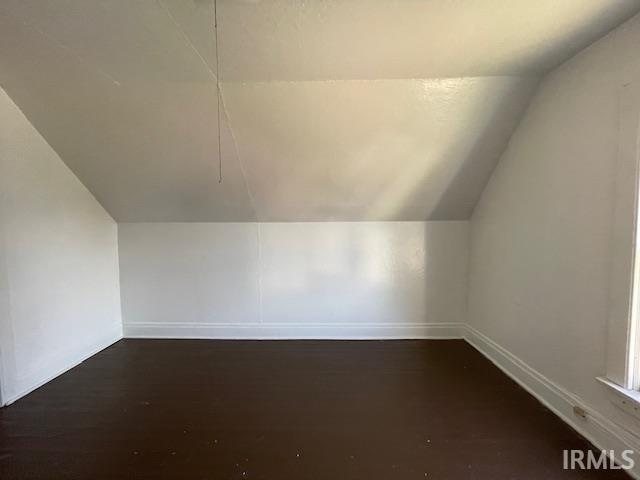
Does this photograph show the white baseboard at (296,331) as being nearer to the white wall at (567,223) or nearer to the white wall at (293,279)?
the white wall at (293,279)

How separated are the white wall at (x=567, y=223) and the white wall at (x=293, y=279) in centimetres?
67

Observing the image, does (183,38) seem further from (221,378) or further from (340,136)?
(221,378)

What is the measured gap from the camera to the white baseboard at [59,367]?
Answer: 1.96 metres

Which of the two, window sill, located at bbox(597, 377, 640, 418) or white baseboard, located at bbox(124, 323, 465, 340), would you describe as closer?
window sill, located at bbox(597, 377, 640, 418)

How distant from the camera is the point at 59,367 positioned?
2.26 metres

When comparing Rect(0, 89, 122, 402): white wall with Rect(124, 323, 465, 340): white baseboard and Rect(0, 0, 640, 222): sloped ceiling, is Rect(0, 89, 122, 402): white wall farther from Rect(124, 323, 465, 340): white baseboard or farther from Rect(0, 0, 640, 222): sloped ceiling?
Rect(124, 323, 465, 340): white baseboard

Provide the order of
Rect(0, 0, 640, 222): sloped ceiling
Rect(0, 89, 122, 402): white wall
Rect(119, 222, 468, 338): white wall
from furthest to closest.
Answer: Rect(119, 222, 468, 338): white wall, Rect(0, 89, 122, 402): white wall, Rect(0, 0, 640, 222): sloped ceiling

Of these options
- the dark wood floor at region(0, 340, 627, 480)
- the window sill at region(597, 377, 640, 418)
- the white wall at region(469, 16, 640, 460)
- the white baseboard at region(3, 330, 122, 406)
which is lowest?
the dark wood floor at region(0, 340, 627, 480)

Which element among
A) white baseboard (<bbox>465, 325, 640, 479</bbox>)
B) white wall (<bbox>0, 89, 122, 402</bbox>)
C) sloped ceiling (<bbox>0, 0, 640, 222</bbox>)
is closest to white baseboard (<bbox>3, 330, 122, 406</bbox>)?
white wall (<bbox>0, 89, 122, 402</bbox>)

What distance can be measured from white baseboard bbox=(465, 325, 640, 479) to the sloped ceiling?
1227 millimetres

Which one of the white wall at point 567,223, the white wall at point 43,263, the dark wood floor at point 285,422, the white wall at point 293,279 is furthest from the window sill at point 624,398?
the white wall at point 43,263

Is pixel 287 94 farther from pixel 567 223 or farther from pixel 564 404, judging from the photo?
pixel 564 404

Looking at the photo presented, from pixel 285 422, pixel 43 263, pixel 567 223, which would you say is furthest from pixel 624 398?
pixel 43 263

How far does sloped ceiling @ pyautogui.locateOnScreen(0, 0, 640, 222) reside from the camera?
53.6 inches
